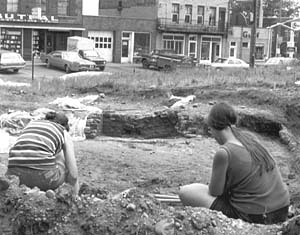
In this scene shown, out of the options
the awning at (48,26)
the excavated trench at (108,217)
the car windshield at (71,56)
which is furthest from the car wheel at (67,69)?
the excavated trench at (108,217)

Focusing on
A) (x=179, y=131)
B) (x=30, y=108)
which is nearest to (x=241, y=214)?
(x=179, y=131)

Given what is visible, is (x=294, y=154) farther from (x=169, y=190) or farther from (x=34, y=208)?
(x=34, y=208)

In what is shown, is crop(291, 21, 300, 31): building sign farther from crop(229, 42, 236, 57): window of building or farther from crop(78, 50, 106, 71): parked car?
crop(78, 50, 106, 71): parked car

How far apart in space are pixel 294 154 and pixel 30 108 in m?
6.51

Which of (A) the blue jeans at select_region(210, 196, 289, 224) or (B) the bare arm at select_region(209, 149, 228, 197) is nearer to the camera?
(B) the bare arm at select_region(209, 149, 228, 197)

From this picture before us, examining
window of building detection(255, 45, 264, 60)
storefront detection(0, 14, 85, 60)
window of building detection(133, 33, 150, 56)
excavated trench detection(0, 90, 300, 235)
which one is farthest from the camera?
window of building detection(255, 45, 264, 60)

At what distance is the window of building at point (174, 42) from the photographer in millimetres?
53219

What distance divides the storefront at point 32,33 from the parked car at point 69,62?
229 inches

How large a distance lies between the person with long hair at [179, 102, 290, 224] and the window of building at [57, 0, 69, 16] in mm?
45351

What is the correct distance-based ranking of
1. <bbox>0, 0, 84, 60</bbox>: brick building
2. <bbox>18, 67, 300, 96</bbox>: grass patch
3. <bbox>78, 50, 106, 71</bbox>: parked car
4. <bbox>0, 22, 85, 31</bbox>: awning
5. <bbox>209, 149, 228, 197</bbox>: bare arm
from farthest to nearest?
1. <bbox>0, 0, 84, 60</bbox>: brick building
2. <bbox>0, 22, 85, 31</bbox>: awning
3. <bbox>78, 50, 106, 71</bbox>: parked car
4. <bbox>18, 67, 300, 96</bbox>: grass patch
5. <bbox>209, 149, 228, 197</bbox>: bare arm

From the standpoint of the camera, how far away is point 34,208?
14.3 feet

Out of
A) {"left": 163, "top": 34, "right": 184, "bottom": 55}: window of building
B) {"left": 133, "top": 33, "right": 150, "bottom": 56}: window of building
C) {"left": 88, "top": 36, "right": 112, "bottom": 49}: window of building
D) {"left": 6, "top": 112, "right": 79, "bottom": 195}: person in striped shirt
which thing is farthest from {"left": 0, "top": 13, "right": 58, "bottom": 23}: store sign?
{"left": 6, "top": 112, "right": 79, "bottom": 195}: person in striped shirt

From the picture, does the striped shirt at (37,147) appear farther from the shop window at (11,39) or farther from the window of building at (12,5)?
the window of building at (12,5)

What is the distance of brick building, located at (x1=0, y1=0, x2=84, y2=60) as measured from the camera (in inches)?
1766
